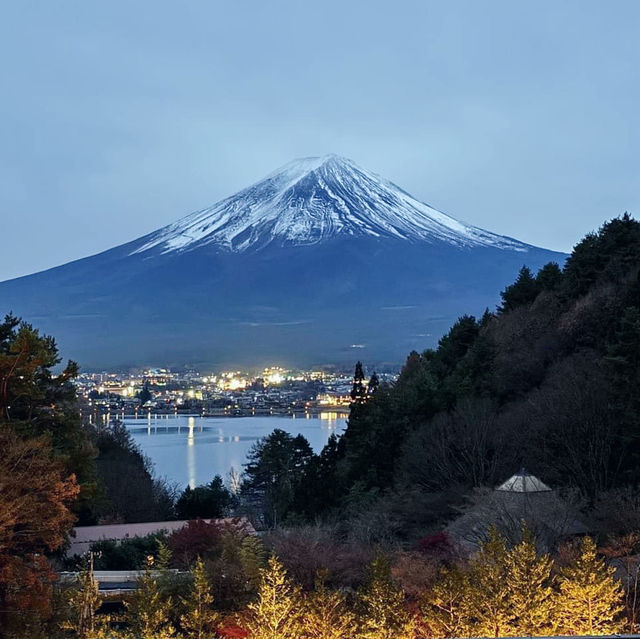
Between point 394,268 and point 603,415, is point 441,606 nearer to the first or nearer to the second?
point 603,415

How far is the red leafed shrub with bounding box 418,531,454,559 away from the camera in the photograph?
452 inches

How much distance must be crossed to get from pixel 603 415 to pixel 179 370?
8601cm

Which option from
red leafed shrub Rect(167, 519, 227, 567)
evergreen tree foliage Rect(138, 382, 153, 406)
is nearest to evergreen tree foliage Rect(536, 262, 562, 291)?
red leafed shrub Rect(167, 519, 227, 567)

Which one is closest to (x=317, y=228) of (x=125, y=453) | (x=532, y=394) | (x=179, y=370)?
(x=179, y=370)

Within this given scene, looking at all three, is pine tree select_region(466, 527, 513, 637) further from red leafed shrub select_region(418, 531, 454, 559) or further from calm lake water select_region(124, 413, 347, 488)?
calm lake water select_region(124, 413, 347, 488)

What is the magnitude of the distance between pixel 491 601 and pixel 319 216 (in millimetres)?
85951

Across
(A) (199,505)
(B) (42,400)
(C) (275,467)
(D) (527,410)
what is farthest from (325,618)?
(C) (275,467)

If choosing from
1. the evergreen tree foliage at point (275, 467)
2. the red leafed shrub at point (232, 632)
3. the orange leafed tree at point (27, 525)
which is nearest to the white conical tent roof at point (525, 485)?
the red leafed shrub at point (232, 632)

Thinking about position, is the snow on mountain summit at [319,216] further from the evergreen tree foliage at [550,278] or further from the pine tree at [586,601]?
the pine tree at [586,601]

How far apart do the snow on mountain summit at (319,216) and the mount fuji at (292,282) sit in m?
0.16

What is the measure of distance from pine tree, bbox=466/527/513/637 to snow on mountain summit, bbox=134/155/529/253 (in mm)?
80410

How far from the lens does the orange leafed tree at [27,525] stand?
932cm

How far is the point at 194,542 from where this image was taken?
14172 mm

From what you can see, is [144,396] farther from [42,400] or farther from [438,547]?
[438,547]
